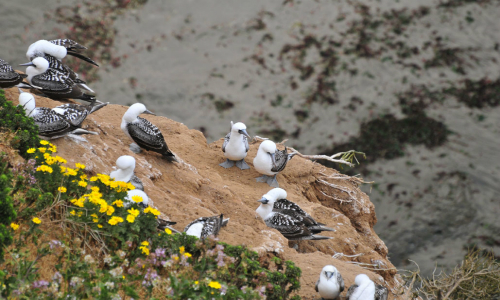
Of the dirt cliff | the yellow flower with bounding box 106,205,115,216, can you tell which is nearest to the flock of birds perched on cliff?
the dirt cliff

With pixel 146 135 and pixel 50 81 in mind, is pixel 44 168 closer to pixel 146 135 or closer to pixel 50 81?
Answer: pixel 146 135

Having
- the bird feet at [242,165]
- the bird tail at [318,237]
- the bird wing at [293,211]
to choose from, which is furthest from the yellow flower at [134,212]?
the bird feet at [242,165]

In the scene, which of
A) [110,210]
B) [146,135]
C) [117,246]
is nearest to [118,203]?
[110,210]

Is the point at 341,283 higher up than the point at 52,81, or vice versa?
the point at 52,81

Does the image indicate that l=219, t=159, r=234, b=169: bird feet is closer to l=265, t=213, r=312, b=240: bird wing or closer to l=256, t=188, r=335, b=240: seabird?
l=256, t=188, r=335, b=240: seabird

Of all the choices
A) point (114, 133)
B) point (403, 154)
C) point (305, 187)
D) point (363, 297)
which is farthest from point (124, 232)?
point (403, 154)

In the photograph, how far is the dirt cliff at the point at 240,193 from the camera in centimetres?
528

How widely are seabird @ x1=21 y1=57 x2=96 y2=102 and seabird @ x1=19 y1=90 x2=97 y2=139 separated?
119cm

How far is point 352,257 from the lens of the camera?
677cm

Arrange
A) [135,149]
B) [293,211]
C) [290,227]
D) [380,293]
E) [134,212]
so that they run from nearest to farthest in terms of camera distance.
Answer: [134,212] < [380,293] < [290,227] < [135,149] < [293,211]

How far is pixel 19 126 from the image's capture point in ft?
15.6

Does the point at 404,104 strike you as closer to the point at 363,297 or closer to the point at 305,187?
the point at 305,187

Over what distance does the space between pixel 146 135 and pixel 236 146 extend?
178 centimetres

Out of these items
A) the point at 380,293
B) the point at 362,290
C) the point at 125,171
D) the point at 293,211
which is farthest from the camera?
the point at 293,211
